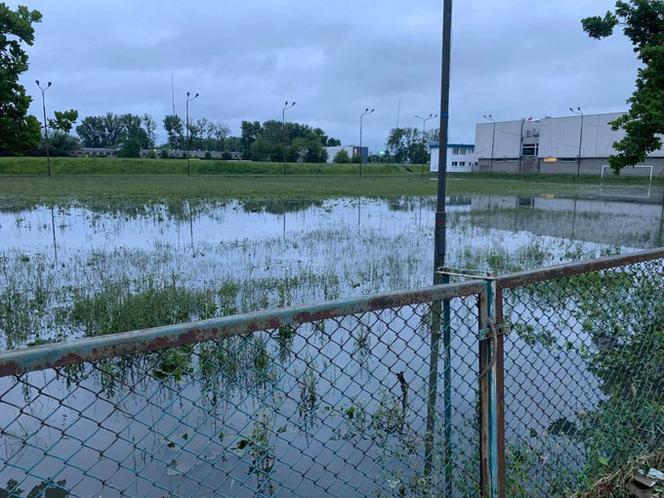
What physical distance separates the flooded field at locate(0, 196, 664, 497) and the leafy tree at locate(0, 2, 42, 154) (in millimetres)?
2485

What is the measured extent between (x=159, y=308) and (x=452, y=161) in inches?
4151

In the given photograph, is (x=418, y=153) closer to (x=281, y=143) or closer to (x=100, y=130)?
(x=281, y=143)

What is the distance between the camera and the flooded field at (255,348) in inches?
156

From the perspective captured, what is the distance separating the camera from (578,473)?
11.5 feet

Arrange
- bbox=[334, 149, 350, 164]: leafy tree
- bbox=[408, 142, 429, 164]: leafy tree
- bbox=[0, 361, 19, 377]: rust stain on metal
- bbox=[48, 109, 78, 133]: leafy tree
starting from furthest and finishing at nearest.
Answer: bbox=[408, 142, 429, 164]: leafy tree
bbox=[334, 149, 350, 164]: leafy tree
bbox=[48, 109, 78, 133]: leafy tree
bbox=[0, 361, 19, 377]: rust stain on metal

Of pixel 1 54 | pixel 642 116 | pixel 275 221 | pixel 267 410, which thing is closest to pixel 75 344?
pixel 267 410

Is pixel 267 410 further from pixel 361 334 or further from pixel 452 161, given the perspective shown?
pixel 452 161

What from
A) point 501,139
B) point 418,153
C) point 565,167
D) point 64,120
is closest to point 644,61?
point 64,120

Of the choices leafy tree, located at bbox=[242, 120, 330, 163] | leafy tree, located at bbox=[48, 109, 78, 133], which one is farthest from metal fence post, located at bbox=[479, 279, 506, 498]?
leafy tree, located at bbox=[242, 120, 330, 163]

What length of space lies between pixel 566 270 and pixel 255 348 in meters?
3.77

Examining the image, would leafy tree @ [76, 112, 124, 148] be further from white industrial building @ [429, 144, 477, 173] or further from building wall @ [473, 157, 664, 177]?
building wall @ [473, 157, 664, 177]

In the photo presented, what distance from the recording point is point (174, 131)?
4449 inches

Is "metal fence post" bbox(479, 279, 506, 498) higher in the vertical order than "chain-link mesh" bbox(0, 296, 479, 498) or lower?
higher

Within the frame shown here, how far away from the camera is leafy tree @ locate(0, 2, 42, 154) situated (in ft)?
31.8
